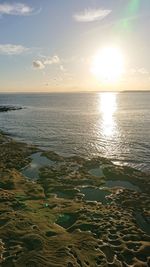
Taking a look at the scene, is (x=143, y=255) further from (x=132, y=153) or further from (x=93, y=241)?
(x=132, y=153)

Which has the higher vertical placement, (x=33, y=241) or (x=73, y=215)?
(x=73, y=215)

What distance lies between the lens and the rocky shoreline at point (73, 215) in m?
18.4

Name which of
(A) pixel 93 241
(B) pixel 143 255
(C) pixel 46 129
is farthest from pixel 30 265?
(C) pixel 46 129

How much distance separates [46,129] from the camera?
75.2 metres

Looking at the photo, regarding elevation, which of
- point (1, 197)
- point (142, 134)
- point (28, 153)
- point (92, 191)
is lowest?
point (1, 197)

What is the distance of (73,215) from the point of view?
24219mm

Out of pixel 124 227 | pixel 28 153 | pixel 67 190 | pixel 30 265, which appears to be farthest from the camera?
pixel 28 153

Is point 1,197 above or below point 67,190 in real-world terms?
below

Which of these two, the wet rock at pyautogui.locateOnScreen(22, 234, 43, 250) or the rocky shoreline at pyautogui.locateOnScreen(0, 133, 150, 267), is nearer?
the rocky shoreline at pyautogui.locateOnScreen(0, 133, 150, 267)

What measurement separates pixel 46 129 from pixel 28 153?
28.7 metres

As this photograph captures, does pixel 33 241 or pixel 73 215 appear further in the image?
pixel 73 215

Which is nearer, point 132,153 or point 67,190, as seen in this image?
point 67,190

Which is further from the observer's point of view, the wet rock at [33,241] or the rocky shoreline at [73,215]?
the wet rock at [33,241]

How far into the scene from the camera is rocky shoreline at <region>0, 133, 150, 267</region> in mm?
18406
